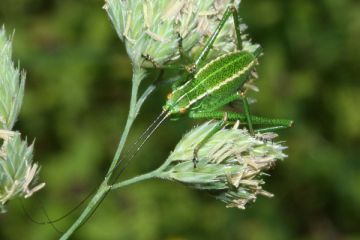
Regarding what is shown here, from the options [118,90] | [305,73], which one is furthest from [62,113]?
[305,73]

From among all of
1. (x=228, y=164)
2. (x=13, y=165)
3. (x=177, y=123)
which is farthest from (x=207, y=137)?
(x=177, y=123)

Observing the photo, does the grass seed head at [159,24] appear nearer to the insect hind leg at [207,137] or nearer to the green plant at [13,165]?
the insect hind leg at [207,137]

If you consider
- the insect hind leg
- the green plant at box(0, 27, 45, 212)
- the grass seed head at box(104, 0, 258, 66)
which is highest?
the grass seed head at box(104, 0, 258, 66)

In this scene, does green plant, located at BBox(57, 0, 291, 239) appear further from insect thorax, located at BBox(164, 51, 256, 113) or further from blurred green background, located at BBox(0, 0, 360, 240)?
blurred green background, located at BBox(0, 0, 360, 240)

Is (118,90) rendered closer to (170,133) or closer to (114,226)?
(170,133)

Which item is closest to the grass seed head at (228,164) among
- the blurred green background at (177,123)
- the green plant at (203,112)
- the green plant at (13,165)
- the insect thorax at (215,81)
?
the green plant at (203,112)

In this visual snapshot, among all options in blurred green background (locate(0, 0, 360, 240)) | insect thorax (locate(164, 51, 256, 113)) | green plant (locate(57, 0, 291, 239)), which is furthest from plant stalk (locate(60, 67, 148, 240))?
blurred green background (locate(0, 0, 360, 240))

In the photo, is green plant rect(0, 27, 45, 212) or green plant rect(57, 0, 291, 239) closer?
green plant rect(0, 27, 45, 212)
